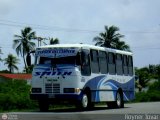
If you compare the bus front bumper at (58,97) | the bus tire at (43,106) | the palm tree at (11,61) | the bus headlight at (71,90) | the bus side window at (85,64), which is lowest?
the bus tire at (43,106)

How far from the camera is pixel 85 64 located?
26.5m

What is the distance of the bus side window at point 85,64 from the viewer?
26.2 meters

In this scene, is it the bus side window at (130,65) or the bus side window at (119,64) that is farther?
the bus side window at (130,65)

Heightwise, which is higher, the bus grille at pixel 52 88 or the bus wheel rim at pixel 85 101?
the bus grille at pixel 52 88

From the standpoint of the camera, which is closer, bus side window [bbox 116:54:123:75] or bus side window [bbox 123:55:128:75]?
bus side window [bbox 116:54:123:75]

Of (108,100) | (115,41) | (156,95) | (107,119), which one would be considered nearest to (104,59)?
(108,100)

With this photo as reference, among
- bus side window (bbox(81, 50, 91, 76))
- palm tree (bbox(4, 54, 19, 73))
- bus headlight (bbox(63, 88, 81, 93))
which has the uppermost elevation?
palm tree (bbox(4, 54, 19, 73))

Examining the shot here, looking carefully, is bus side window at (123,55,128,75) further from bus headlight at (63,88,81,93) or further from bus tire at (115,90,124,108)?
bus headlight at (63,88,81,93)

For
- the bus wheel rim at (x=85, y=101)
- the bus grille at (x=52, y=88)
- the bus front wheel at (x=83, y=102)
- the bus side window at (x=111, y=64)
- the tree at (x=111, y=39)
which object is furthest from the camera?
the tree at (x=111, y=39)

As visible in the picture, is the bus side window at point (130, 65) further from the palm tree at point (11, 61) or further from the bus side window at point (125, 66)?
the palm tree at point (11, 61)

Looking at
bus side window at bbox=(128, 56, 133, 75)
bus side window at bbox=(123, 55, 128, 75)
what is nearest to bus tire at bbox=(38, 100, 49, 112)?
bus side window at bbox=(123, 55, 128, 75)

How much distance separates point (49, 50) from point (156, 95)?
31881 mm

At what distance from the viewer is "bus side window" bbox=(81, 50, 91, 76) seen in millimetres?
26250

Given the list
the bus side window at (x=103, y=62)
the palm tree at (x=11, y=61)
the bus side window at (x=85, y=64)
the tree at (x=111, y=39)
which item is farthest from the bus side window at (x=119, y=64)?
the palm tree at (x=11, y=61)
